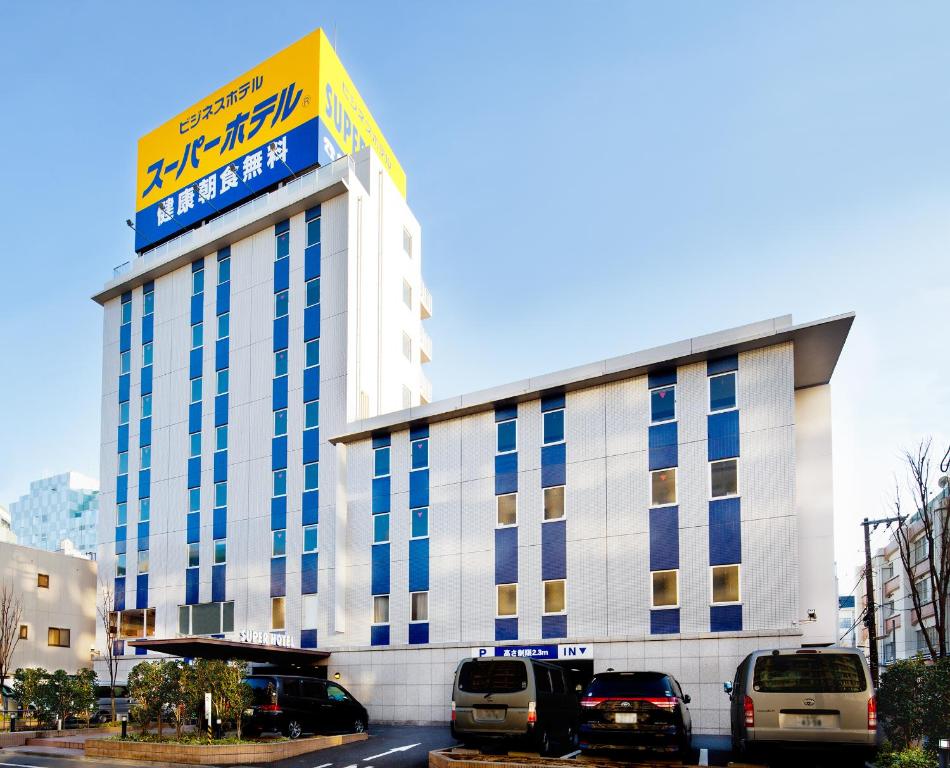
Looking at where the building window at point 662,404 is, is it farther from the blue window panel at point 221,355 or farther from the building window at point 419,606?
the blue window panel at point 221,355

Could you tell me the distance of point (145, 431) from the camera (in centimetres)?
4619

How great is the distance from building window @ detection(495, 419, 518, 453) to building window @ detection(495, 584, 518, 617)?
477cm

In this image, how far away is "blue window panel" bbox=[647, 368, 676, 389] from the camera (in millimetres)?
30097

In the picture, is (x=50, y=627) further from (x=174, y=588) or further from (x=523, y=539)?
(x=523, y=539)

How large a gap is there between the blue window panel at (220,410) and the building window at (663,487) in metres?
21.5

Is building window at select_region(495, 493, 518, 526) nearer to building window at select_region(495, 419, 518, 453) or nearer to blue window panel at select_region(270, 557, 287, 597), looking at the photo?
building window at select_region(495, 419, 518, 453)

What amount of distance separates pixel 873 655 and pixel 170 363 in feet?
111

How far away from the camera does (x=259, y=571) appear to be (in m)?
39.2

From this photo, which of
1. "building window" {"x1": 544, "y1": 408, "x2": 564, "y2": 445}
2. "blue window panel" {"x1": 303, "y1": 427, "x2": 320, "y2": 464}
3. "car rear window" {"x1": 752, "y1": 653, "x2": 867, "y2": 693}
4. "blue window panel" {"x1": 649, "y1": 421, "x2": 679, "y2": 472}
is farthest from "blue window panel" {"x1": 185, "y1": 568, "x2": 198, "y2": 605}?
"car rear window" {"x1": 752, "y1": 653, "x2": 867, "y2": 693}

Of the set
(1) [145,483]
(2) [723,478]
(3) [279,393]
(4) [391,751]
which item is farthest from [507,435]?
(1) [145,483]

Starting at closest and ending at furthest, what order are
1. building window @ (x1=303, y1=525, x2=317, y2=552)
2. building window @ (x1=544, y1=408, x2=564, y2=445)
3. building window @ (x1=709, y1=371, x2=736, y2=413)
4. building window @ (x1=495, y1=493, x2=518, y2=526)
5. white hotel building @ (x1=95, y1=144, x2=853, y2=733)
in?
1. white hotel building @ (x1=95, y1=144, x2=853, y2=733)
2. building window @ (x1=709, y1=371, x2=736, y2=413)
3. building window @ (x1=544, y1=408, x2=564, y2=445)
4. building window @ (x1=495, y1=493, x2=518, y2=526)
5. building window @ (x1=303, y1=525, x2=317, y2=552)

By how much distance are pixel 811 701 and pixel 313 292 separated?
3120 cm

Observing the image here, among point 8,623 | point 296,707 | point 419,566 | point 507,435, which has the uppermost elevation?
point 507,435

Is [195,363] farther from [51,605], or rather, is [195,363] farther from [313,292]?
[51,605]
